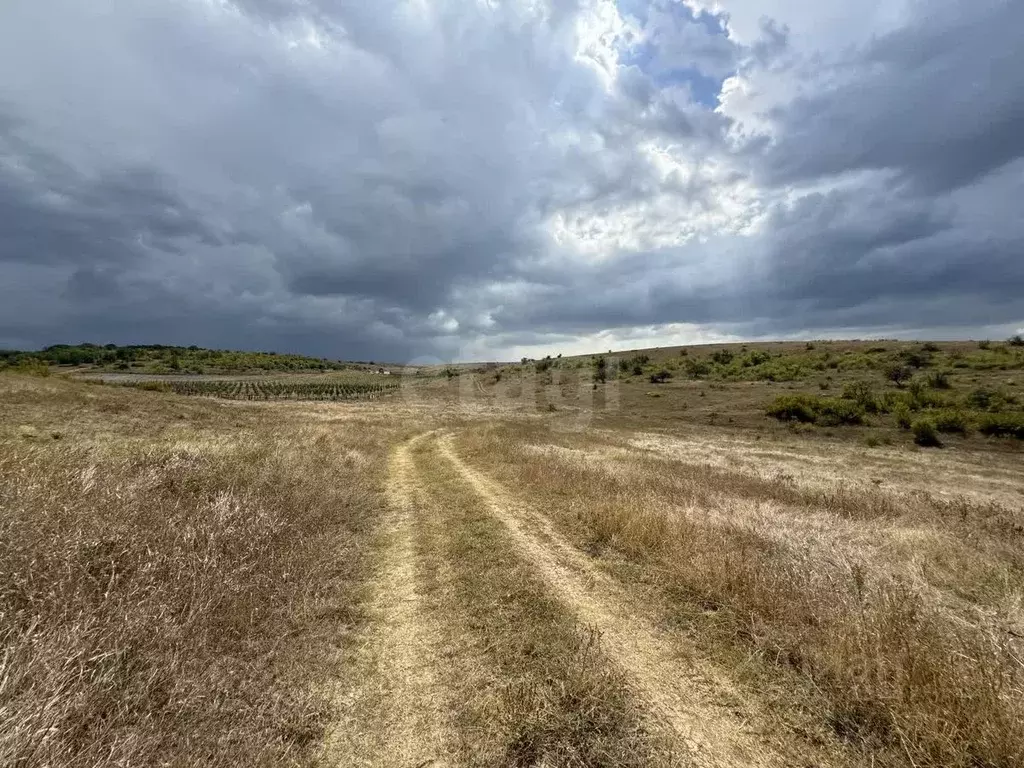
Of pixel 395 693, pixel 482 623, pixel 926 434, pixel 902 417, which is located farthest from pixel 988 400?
pixel 395 693

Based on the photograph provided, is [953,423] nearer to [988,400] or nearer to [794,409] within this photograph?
[988,400]

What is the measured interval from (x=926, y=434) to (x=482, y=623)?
1609 inches

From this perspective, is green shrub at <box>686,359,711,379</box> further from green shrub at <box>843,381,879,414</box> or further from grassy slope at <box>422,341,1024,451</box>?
green shrub at <box>843,381,879,414</box>

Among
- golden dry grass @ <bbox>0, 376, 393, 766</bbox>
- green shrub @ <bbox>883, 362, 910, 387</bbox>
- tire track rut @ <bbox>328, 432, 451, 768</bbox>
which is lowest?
tire track rut @ <bbox>328, 432, 451, 768</bbox>

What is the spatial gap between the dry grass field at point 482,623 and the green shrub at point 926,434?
2308 centimetres

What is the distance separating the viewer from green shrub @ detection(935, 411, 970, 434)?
34438 mm

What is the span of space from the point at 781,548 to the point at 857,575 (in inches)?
81.2

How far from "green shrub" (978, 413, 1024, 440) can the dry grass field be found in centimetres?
2520

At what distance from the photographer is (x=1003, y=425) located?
32906 millimetres

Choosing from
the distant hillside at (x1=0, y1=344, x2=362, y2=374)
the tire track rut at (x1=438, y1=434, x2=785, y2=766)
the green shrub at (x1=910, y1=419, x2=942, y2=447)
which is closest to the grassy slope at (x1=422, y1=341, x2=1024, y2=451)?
the green shrub at (x1=910, y1=419, x2=942, y2=447)

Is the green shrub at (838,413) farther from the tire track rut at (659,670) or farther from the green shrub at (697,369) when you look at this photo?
the tire track rut at (659,670)

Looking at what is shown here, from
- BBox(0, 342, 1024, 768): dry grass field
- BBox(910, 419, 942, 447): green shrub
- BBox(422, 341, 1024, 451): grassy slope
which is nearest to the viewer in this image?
BBox(0, 342, 1024, 768): dry grass field

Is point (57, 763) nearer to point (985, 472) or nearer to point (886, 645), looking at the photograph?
point (886, 645)

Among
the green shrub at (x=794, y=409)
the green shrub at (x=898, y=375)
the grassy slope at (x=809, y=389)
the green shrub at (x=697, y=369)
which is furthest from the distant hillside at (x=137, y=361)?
the green shrub at (x=898, y=375)
